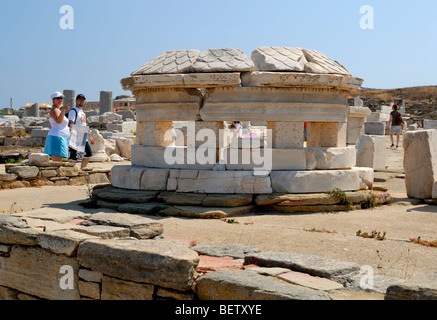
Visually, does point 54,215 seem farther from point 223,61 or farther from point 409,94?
point 409,94

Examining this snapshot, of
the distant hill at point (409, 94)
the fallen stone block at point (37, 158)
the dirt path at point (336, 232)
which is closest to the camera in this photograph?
the dirt path at point (336, 232)

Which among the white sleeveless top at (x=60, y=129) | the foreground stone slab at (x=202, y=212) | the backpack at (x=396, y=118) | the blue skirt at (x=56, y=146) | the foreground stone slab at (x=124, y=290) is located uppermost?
the backpack at (x=396, y=118)

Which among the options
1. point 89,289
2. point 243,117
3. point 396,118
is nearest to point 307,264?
point 89,289

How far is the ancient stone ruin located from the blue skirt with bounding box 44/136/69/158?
2.34 meters

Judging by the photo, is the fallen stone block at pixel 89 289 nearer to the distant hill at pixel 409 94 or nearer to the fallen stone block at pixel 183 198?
the fallen stone block at pixel 183 198

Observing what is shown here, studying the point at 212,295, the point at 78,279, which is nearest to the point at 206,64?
the point at 78,279

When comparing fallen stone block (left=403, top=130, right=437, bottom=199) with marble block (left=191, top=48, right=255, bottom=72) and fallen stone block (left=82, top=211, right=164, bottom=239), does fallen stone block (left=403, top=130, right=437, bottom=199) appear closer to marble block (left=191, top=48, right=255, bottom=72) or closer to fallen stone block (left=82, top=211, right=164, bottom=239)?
marble block (left=191, top=48, right=255, bottom=72)

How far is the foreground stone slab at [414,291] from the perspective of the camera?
2.81 meters

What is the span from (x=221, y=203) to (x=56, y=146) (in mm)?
4198

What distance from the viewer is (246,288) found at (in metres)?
3.23

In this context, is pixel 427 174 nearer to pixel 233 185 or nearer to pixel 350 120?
pixel 233 185

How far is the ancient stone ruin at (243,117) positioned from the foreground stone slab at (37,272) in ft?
10.1

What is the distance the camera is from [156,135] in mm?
7957

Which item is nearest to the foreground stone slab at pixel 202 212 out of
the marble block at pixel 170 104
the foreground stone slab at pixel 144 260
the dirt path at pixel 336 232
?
the dirt path at pixel 336 232
